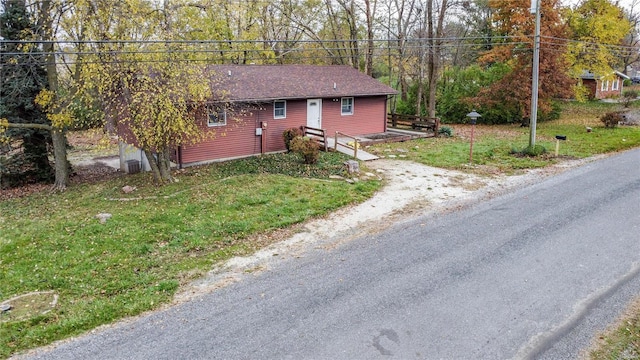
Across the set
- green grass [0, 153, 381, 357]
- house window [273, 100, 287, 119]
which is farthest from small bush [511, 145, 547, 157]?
house window [273, 100, 287, 119]

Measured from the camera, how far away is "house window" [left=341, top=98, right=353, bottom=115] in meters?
22.4

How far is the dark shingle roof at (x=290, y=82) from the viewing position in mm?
18797

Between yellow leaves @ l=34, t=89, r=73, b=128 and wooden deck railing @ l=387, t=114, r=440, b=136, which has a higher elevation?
yellow leaves @ l=34, t=89, r=73, b=128

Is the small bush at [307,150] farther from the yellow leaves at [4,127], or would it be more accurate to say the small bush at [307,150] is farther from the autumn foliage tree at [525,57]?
the autumn foliage tree at [525,57]

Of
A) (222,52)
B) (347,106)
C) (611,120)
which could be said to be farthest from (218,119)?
(611,120)

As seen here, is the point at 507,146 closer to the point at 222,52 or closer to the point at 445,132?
the point at 445,132

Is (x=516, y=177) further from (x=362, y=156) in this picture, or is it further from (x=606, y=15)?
(x=606, y=15)

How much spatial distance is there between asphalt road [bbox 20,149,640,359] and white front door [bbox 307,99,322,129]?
11.1 meters

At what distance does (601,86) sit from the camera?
41.8m

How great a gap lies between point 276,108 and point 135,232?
10824 mm

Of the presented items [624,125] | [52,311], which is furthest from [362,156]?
[624,125]

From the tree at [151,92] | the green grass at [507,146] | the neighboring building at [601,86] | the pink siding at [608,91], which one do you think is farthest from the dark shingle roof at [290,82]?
the pink siding at [608,91]

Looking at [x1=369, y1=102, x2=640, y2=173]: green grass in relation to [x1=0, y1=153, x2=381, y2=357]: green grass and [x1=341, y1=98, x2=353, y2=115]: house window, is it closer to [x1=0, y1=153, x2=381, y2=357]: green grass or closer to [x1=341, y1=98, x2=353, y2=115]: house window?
[x1=341, y1=98, x2=353, y2=115]: house window

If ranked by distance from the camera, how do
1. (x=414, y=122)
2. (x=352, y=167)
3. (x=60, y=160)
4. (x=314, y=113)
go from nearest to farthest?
(x=352, y=167) < (x=60, y=160) < (x=314, y=113) < (x=414, y=122)
